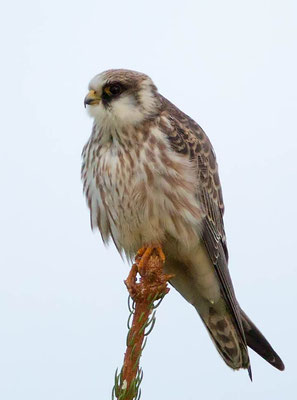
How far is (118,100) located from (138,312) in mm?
1677

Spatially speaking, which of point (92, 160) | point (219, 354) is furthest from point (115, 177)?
point (219, 354)

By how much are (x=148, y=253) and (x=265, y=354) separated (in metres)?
1.09

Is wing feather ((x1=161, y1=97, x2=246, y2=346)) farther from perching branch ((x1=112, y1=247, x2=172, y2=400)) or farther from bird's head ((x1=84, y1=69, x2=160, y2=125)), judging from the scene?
perching branch ((x1=112, y1=247, x2=172, y2=400))

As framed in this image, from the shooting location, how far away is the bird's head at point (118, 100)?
434 centimetres

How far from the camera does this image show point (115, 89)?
174 inches

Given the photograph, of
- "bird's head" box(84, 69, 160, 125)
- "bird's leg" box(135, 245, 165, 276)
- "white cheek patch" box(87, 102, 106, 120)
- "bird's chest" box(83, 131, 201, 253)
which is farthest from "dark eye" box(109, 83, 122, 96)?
"bird's leg" box(135, 245, 165, 276)

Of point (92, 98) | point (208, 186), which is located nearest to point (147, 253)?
point (208, 186)

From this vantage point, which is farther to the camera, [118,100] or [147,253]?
[118,100]

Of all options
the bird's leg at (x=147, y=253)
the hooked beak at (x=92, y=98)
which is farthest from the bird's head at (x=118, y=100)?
the bird's leg at (x=147, y=253)

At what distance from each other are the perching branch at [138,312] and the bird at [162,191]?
395mm

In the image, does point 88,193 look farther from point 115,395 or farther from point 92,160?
point 115,395

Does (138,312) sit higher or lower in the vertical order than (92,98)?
lower

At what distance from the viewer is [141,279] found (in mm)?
3424

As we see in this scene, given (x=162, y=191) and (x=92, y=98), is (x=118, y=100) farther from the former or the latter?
(x=162, y=191)
